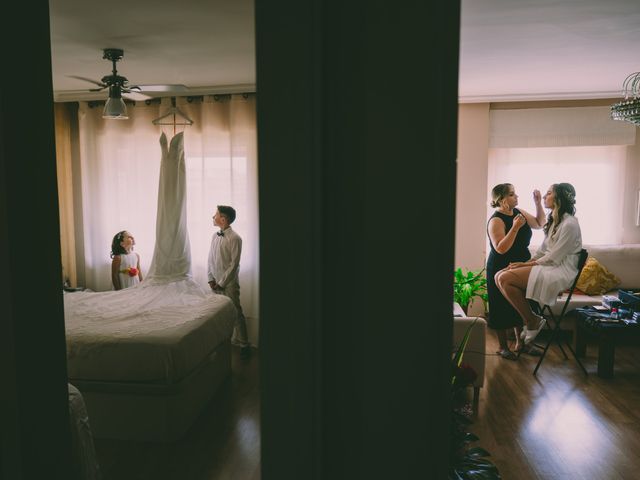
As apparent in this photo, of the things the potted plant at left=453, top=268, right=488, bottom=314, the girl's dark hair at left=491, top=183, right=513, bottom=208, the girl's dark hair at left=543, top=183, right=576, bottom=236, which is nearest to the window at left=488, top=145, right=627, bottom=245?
the potted plant at left=453, top=268, right=488, bottom=314

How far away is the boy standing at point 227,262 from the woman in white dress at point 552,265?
2.45 m

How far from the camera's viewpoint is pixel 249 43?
142 inches

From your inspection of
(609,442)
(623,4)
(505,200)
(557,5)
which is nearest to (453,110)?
(557,5)

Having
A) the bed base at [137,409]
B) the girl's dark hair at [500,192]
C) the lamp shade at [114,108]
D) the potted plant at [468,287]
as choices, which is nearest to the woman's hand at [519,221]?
the girl's dark hair at [500,192]

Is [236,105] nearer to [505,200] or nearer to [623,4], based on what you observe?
[505,200]

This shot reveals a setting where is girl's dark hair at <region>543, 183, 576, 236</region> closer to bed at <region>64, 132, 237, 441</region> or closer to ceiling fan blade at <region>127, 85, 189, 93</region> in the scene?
bed at <region>64, 132, 237, 441</region>

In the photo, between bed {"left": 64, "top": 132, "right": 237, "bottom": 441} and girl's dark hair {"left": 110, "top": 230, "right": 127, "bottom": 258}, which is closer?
bed {"left": 64, "top": 132, "right": 237, "bottom": 441}

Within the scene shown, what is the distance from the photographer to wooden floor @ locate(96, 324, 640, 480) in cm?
271

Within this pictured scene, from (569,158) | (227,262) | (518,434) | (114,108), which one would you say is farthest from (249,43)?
(569,158)

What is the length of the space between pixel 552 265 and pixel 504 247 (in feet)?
1.39

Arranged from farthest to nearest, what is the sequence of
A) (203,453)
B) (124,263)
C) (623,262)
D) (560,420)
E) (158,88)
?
(623,262) < (124,263) < (158,88) < (560,420) < (203,453)

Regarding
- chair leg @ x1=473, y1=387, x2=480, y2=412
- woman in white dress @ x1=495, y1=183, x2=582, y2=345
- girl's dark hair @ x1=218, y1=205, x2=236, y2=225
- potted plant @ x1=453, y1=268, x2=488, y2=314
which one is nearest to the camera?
chair leg @ x1=473, y1=387, x2=480, y2=412

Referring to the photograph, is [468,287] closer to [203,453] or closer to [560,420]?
[560,420]

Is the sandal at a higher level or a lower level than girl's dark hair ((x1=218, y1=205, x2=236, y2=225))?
lower
